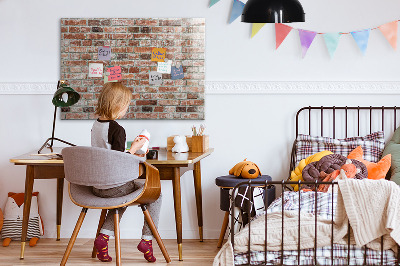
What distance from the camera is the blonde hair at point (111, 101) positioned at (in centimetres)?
345

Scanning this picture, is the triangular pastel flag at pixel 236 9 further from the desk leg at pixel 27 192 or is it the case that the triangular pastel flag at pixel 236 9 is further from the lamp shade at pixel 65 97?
the desk leg at pixel 27 192

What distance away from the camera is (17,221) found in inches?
169

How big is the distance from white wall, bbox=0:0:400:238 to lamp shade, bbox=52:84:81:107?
0.83 ft

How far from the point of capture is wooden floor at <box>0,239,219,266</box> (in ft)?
12.2

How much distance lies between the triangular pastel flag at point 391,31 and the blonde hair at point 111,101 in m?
2.01

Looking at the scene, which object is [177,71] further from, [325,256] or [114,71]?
[325,256]

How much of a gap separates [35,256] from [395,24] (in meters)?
2.99

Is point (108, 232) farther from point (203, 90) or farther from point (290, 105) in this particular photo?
point (290, 105)

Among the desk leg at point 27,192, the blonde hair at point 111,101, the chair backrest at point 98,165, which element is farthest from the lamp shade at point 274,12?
the desk leg at point 27,192

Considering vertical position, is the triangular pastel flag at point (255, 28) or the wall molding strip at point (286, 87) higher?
the triangular pastel flag at point (255, 28)

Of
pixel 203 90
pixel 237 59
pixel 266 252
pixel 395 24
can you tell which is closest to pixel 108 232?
pixel 266 252

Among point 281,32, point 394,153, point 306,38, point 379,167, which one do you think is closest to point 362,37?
point 306,38

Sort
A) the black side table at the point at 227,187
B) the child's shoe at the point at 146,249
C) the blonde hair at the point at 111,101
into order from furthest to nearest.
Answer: the black side table at the point at 227,187 < the child's shoe at the point at 146,249 < the blonde hair at the point at 111,101

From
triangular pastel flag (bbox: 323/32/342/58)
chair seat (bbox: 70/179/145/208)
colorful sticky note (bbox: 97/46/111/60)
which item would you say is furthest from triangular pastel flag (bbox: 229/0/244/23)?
chair seat (bbox: 70/179/145/208)
